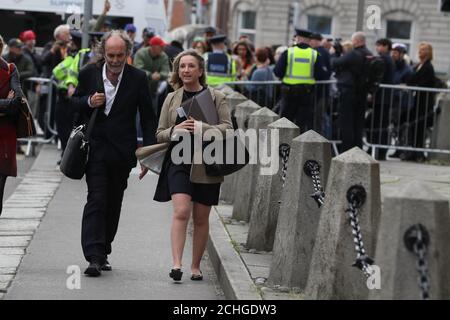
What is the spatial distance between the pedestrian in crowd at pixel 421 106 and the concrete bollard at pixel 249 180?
7804mm

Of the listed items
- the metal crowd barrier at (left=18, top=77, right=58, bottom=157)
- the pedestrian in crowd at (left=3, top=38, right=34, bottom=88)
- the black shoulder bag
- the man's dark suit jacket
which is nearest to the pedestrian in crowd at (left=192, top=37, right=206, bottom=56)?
the metal crowd barrier at (left=18, top=77, right=58, bottom=157)

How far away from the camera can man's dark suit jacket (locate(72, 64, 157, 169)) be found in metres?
9.26

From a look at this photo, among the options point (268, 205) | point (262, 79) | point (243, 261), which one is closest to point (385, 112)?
point (262, 79)

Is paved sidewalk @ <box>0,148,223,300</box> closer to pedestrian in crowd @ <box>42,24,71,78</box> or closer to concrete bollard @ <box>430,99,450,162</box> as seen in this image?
pedestrian in crowd @ <box>42,24,71,78</box>

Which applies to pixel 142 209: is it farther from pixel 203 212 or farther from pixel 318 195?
pixel 318 195

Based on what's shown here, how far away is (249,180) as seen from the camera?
1152 cm

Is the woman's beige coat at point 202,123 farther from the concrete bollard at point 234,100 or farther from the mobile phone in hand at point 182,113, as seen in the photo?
the concrete bollard at point 234,100

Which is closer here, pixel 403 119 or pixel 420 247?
pixel 420 247

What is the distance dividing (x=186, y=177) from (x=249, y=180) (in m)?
2.66

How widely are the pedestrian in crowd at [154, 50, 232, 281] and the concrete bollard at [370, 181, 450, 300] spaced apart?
10.1ft

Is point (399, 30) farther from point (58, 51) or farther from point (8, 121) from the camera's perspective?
point (8, 121)

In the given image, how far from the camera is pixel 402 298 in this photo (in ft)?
19.2

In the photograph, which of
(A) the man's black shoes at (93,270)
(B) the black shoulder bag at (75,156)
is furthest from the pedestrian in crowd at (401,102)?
(A) the man's black shoes at (93,270)

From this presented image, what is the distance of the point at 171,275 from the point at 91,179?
96cm
